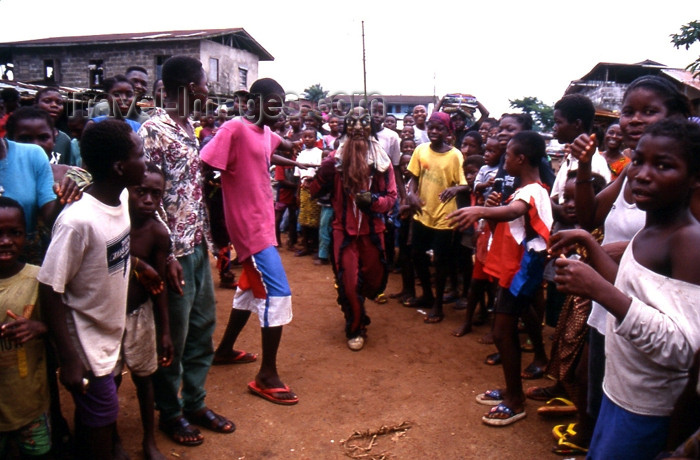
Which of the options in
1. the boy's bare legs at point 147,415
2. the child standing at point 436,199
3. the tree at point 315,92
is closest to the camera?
the boy's bare legs at point 147,415

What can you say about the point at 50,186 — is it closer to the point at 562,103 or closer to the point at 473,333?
the point at 562,103

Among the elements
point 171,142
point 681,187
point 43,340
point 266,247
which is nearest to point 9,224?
point 43,340

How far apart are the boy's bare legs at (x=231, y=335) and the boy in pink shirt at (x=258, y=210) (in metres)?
0.31

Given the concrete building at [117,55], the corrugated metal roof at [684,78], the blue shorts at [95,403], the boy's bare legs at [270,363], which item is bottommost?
the boy's bare legs at [270,363]

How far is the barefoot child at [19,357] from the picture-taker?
2299 millimetres

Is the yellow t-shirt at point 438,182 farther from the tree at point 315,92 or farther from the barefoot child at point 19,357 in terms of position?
the tree at point 315,92

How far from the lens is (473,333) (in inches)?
197

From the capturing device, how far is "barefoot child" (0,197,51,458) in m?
2.30

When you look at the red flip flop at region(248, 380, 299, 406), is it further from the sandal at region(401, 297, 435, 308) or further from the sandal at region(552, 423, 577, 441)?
the sandal at region(401, 297, 435, 308)

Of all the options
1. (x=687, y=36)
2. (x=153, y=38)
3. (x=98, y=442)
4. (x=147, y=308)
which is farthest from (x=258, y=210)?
(x=153, y=38)

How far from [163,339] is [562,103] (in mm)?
3068

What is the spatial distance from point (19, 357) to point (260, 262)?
1.48 meters

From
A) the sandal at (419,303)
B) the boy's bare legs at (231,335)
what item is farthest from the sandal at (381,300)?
the boy's bare legs at (231,335)

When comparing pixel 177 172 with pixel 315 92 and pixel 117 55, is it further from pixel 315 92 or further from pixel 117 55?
pixel 315 92
